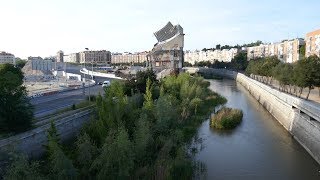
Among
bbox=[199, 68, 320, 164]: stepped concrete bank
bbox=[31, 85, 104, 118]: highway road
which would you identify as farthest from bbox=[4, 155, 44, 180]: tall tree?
bbox=[199, 68, 320, 164]: stepped concrete bank

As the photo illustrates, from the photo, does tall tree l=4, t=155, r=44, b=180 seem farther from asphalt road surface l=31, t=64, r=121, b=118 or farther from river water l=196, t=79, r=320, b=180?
asphalt road surface l=31, t=64, r=121, b=118

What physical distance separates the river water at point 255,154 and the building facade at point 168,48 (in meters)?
69.7

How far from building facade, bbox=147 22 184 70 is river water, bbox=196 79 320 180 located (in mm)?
69739

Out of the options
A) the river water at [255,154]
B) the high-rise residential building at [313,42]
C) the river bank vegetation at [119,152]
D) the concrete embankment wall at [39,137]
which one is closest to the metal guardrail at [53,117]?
the concrete embankment wall at [39,137]

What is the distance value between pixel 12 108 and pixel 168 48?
285 ft

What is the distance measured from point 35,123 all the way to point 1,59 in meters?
116

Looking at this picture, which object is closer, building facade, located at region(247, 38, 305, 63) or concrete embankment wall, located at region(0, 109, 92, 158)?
concrete embankment wall, located at region(0, 109, 92, 158)

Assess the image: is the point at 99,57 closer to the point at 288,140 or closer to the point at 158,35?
the point at 158,35

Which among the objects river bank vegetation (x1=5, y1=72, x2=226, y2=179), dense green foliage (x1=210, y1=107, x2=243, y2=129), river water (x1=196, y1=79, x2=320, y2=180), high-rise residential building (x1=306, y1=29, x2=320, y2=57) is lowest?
river water (x1=196, y1=79, x2=320, y2=180)

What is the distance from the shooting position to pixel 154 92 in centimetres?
3591

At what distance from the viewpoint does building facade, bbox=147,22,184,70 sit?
101m

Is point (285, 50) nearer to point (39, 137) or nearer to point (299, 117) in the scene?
point (299, 117)

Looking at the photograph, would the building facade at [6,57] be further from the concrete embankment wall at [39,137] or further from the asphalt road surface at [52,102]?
the concrete embankment wall at [39,137]

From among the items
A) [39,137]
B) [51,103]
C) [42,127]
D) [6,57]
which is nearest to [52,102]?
[51,103]
